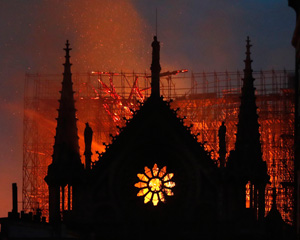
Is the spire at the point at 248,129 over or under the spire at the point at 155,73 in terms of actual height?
under

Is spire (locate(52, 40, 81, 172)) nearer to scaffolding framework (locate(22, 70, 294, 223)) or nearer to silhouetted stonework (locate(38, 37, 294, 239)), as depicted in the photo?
silhouetted stonework (locate(38, 37, 294, 239))

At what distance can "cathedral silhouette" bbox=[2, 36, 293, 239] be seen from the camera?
45.0 metres

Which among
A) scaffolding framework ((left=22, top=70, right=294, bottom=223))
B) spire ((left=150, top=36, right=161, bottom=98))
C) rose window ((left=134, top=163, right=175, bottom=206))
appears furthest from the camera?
scaffolding framework ((left=22, top=70, right=294, bottom=223))

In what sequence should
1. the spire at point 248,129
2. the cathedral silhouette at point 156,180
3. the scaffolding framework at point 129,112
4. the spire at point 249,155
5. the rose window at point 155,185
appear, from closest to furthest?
the spire at point 249,155 < the cathedral silhouette at point 156,180 < the spire at point 248,129 < the rose window at point 155,185 < the scaffolding framework at point 129,112

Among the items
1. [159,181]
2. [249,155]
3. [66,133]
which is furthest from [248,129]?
[66,133]

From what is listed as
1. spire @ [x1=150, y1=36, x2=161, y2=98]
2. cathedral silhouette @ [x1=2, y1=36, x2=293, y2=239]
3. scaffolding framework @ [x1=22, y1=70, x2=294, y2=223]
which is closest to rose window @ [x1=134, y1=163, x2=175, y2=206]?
cathedral silhouette @ [x1=2, y1=36, x2=293, y2=239]

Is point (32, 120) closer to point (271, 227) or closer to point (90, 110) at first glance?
point (90, 110)

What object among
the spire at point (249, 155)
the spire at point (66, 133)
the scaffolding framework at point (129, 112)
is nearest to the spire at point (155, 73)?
the spire at point (66, 133)

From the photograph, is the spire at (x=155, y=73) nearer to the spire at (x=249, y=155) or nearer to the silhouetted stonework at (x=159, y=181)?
the silhouetted stonework at (x=159, y=181)

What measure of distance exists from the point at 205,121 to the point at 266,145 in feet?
22.6

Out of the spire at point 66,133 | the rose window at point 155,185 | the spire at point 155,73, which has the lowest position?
the rose window at point 155,185

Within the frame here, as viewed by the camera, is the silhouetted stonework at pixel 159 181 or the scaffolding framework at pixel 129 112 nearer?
the silhouetted stonework at pixel 159 181

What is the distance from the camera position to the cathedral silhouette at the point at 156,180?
45.0m

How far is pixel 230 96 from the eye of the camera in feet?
279
